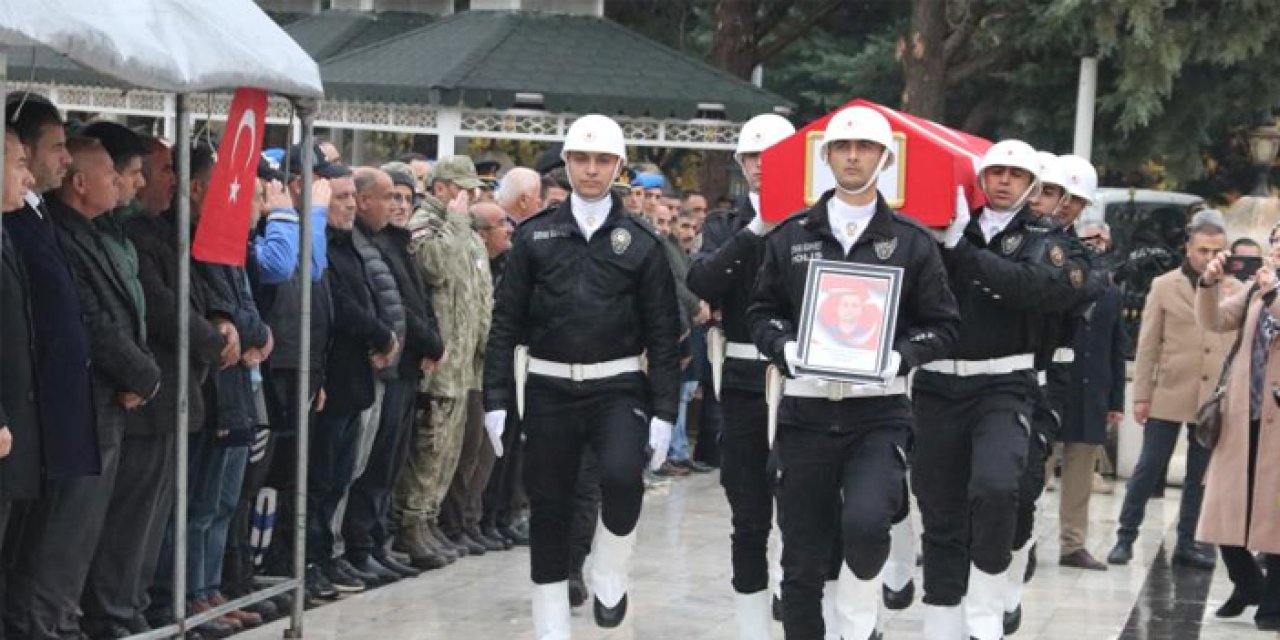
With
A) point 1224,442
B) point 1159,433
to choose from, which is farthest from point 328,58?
point 1224,442

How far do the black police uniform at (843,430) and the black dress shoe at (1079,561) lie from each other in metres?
5.76

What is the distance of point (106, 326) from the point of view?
30.4 feet

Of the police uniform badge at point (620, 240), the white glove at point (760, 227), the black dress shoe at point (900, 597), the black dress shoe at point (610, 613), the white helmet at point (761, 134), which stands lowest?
the black dress shoe at point (900, 597)

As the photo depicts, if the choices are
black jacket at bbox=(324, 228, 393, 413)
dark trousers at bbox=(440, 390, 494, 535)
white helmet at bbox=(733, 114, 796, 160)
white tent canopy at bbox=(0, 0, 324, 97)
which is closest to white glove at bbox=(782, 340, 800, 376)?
white helmet at bbox=(733, 114, 796, 160)

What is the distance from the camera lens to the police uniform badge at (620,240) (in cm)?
1040

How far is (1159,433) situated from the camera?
15680 mm

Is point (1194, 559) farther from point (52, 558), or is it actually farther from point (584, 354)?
point (52, 558)

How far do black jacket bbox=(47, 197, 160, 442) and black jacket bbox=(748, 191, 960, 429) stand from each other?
2.37 m

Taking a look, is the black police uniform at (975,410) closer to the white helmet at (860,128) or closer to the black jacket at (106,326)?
the white helmet at (860,128)

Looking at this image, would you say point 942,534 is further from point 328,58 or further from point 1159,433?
point 328,58

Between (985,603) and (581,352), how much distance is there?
2074 millimetres

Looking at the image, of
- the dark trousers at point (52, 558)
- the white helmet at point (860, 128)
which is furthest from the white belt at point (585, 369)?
the dark trousers at point (52, 558)

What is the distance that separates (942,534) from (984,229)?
1.38 meters

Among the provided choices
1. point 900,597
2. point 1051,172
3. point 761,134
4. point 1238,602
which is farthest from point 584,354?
point 1238,602
